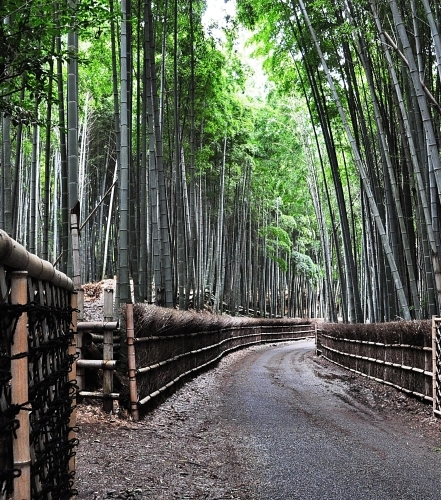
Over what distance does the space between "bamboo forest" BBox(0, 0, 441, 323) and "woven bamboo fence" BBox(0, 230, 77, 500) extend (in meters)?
2.22

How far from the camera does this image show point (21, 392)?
1316 mm

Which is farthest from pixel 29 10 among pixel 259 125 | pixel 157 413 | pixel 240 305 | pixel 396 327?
pixel 240 305

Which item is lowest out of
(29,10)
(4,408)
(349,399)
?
(349,399)

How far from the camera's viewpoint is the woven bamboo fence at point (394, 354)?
5570mm

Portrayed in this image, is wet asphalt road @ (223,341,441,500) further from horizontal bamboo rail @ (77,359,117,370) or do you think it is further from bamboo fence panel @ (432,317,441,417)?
horizontal bamboo rail @ (77,359,117,370)

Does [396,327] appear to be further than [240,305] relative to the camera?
No

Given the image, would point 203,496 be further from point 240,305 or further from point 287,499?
point 240,305

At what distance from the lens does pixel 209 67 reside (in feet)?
32.0

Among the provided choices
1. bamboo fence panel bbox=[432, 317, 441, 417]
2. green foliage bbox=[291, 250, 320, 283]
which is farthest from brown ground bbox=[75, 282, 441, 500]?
green foliage bbox=[291, 250, 320, 283]

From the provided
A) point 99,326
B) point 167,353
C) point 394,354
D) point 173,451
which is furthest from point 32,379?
point 394,354

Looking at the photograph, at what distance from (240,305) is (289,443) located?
48.4ft

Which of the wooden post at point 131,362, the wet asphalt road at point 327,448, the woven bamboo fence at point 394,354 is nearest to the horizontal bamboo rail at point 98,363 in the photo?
the wooden post at point 131,362

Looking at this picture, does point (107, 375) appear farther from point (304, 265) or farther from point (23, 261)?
point (304, 265)

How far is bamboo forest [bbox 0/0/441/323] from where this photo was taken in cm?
499
